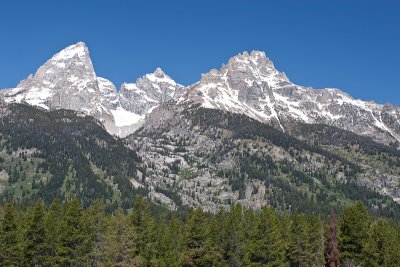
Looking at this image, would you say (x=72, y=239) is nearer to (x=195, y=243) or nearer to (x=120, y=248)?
(x=120, y=248)

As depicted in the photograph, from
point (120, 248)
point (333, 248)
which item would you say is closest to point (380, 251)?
point (333, 248)

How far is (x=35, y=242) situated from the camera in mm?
102312

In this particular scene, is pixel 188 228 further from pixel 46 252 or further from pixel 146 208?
pixel 46 252

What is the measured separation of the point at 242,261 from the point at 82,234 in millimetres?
32810

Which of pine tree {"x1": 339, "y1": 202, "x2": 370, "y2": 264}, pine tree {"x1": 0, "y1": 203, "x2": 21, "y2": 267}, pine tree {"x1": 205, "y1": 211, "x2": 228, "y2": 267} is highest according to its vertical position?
pine tree {"x1": 339, "y1": 202, "x2": 370, "y2": 264}

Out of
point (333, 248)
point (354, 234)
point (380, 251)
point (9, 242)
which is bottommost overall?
point (9, 242)

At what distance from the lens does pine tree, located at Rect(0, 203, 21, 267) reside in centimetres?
10051

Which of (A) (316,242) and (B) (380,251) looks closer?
(B) (380,251)

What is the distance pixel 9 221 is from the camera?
338 ft

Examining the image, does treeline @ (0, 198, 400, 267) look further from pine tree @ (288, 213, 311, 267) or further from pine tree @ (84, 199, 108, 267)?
pine tree @ (288, 213, 311, 267)

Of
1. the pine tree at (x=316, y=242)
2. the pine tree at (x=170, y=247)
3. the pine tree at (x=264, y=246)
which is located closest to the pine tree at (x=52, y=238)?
the pine tree at (x=170, y=247)

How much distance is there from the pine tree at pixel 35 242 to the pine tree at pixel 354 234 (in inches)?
2221

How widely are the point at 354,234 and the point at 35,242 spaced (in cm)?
6060

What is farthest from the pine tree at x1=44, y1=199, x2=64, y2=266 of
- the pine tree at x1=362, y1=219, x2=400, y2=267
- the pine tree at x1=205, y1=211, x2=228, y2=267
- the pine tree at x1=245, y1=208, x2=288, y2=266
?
the pine tree at x1=362, y1=219, x2=400, y2=267
